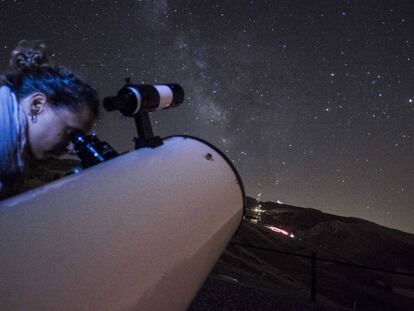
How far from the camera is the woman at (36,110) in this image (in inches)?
53.2

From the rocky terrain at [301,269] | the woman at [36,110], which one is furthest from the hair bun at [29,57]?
the rocky terrain at [301,269]

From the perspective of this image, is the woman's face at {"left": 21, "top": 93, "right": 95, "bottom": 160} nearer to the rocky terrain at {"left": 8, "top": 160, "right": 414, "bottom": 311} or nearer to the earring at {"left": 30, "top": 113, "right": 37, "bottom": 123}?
the earring at {"left": 30, "top": 113, "right": 37, "bottom": 123}

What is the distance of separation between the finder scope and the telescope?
0.09 ft

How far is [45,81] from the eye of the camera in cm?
164

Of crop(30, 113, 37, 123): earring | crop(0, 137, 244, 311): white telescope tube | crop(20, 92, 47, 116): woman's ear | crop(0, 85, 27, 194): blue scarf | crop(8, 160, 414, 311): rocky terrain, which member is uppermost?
crop(20, 92, 47, 116): woman's ear

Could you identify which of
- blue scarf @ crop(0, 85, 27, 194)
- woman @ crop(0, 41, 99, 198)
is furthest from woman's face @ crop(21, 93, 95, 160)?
blue scarf @ crop(0, 85, 27, 194)

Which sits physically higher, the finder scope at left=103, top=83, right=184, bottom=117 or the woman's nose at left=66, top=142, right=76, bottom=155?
the finder scope at left=103, top=83, right=184, bottom=117

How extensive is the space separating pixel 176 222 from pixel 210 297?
12.4 feet

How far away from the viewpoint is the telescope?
35.9 inches

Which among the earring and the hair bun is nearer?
the earring

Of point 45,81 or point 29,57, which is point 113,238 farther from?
point 29,57

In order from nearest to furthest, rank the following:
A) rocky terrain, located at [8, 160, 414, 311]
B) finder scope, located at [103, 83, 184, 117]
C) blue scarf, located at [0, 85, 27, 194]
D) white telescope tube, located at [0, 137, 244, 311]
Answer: white telescope tube, located at [0, 137, 244, 311], blue scarf, located at [0, 85, 27, 194], finder scope, located at [103, 83, 184, 117], rocky terrain, located at [8, 160, 414, 311]

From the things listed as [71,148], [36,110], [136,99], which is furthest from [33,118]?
[136,99]

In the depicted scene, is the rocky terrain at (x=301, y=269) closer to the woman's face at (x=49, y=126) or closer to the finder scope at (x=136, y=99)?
the woman's face at (x=49, y=126)
